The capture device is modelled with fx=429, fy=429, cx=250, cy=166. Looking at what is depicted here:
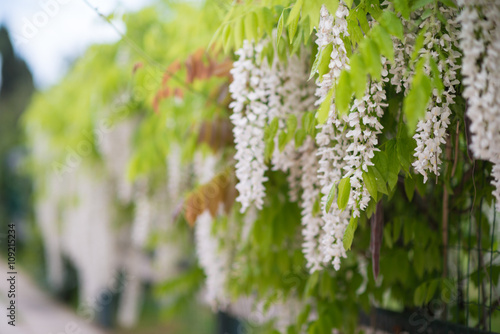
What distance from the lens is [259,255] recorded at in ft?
7.18

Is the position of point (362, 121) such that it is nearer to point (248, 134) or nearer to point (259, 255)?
point (248, 134)

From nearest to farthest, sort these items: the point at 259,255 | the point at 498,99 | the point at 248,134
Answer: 1. the point at 498,99
2. the point at 248,134
3. the point at 259,255

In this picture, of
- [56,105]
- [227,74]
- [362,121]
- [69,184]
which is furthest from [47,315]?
[362,121]

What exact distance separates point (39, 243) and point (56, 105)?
329 centimetres

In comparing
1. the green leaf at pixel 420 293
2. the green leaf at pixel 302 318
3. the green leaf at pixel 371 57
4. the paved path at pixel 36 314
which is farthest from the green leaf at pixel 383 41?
the paved path at pixel 36 314

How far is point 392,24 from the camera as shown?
1.05m

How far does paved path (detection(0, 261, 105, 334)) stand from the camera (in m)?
4.44

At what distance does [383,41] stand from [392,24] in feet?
0.22

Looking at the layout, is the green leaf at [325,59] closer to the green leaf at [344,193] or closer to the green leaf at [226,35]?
the green leaf at [344,193]

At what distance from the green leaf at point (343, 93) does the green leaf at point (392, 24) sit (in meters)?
0.15

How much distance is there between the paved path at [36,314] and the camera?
4441 mm

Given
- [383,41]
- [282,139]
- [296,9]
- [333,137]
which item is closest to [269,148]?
[282,139]

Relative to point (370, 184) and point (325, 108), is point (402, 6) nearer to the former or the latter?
point (325, 108)

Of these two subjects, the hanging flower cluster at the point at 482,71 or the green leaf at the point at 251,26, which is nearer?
the hanging flower cluster at the point at 482,71
